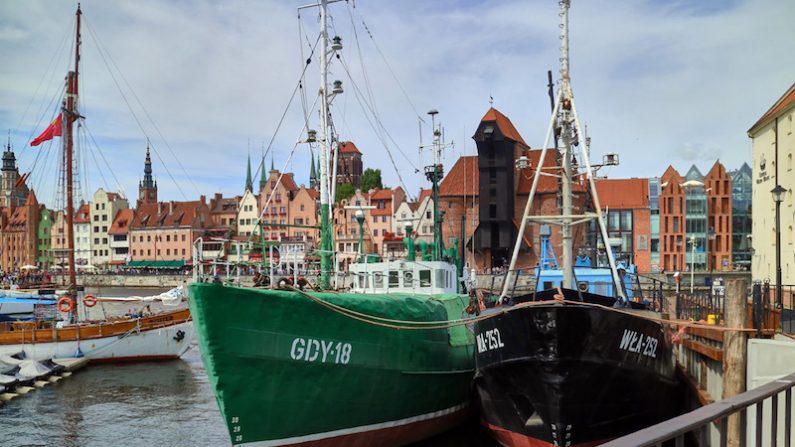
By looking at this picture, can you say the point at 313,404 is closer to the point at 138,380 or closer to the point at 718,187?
the point at 138,380

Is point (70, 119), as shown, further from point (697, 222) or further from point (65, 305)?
point (697, 222)

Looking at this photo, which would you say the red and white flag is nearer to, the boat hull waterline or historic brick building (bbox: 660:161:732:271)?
the boat hull waterline

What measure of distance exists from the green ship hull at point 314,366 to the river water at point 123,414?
2.89 meters

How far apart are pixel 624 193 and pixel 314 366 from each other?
8112cm

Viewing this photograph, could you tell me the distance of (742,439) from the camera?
4.79 m

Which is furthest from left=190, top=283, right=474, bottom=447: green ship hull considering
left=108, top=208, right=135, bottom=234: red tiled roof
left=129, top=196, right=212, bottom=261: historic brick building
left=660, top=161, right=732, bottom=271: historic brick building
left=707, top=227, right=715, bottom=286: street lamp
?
left=108, top=208, right=135, bottom=234: red tiled roof

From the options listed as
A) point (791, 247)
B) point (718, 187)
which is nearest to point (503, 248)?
point (718, 187)

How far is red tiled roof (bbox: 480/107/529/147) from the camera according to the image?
75812mm

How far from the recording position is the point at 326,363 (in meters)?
14.1

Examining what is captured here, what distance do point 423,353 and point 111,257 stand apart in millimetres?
122137

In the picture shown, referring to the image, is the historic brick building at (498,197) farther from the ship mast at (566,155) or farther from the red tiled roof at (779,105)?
the ship mast at (566,155)

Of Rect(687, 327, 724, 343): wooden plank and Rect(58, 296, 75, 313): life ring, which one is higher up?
Rect(687, 327, 724, 343): wooden plank

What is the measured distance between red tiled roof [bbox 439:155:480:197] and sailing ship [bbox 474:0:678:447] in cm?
6390

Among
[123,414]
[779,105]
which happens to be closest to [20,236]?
[123,414]
